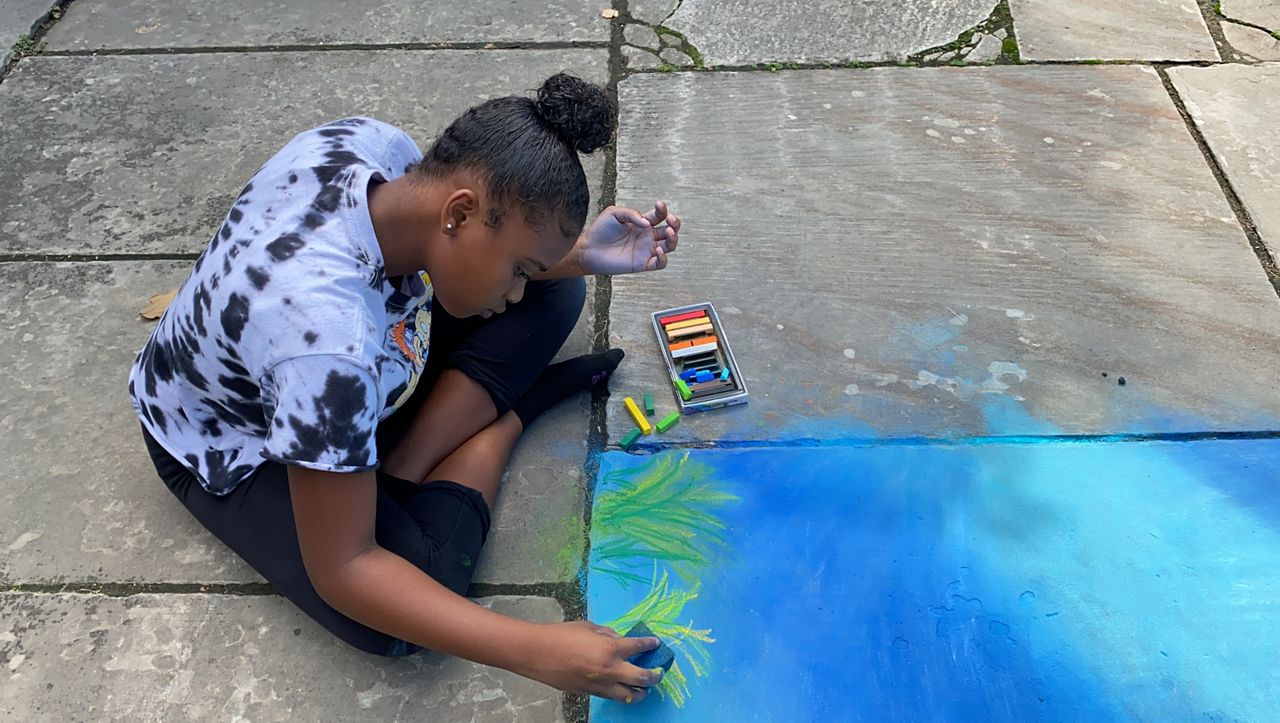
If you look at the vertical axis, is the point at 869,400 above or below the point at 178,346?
below

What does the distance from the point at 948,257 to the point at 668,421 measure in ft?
2.86

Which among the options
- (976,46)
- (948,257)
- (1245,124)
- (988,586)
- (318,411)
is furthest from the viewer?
(976,46)

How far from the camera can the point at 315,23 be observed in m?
3.27

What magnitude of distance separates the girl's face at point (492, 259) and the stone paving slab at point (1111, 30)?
2.19 meters

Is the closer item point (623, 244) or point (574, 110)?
point (574, 110)

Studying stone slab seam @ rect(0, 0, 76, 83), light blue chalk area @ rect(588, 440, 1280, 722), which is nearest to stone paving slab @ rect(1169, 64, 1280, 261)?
light blue chalk area @ rect(588, 440, 1280, 722)

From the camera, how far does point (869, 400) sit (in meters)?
2.10

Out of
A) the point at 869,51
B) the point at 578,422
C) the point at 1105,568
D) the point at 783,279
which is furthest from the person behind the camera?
the point at 869,51

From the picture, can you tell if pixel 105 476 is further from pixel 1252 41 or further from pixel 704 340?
pixel 1252 41

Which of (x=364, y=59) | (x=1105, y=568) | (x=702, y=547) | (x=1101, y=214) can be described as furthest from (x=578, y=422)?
(x=364, y=59)

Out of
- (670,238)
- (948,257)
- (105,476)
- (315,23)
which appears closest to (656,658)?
(670,238)

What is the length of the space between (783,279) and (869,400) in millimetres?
417

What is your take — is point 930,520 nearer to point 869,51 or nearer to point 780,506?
point 780,506

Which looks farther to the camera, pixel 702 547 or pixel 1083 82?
pixel 1083 82
